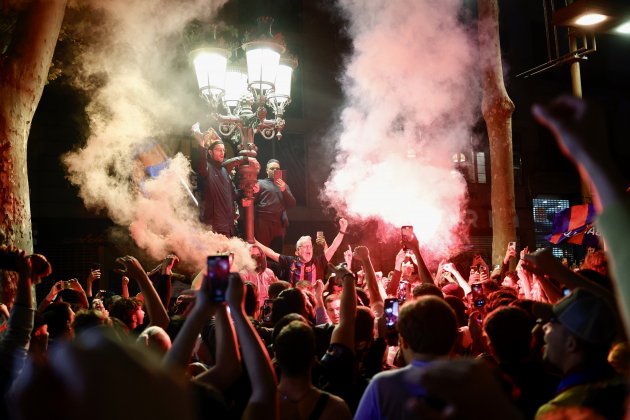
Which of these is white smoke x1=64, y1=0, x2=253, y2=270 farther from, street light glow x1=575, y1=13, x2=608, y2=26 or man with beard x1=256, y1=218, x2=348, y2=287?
street light glow x1=575, y1=13, x2=608, y2=26

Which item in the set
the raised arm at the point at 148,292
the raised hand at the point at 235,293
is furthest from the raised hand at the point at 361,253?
the raised hand at the point at 235,293

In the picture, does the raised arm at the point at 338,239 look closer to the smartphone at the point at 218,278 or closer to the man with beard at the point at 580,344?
the man with beard at the point at 580,344

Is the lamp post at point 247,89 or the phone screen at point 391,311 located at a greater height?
the lamp post at point 247,89

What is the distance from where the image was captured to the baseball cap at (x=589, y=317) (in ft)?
8.38

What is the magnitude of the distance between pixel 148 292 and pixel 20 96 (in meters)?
4.71

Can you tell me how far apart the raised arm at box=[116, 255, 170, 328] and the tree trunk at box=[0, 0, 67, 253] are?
156 inches

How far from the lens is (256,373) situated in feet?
7.60

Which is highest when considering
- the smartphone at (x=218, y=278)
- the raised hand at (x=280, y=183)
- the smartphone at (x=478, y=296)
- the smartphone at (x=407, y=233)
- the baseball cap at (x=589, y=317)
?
the raised hand at (x=280, y=183)

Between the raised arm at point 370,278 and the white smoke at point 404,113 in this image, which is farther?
the white smoke at point 404,113

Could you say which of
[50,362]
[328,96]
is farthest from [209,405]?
[328,96]

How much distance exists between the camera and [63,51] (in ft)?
37.4

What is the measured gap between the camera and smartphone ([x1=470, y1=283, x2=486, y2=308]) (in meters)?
5.75

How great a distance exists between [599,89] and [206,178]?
74.6ft

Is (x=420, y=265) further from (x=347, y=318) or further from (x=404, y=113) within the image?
(x=404, y=113)
